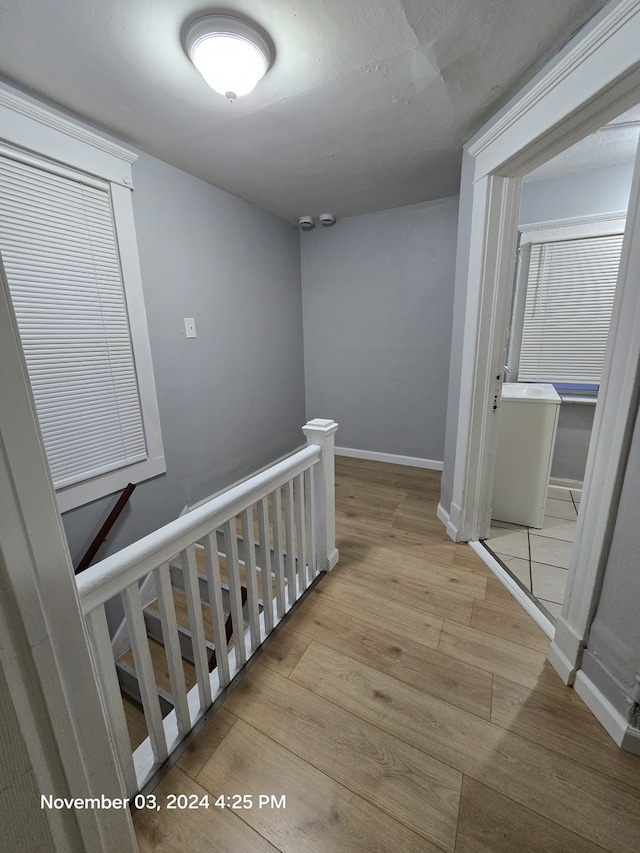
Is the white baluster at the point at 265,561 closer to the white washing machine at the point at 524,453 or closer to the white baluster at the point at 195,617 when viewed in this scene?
the white baluster at the point at 195,617

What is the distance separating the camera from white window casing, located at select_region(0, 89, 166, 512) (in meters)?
1.46

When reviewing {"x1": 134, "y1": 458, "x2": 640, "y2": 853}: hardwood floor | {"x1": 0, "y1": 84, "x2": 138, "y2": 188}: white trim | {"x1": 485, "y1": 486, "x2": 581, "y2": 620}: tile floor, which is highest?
{"x1": 0, "y1": 84, "x2": 138, "y2": 188}: white trim

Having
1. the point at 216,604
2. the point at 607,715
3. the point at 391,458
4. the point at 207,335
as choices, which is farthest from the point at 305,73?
the point at 391,458

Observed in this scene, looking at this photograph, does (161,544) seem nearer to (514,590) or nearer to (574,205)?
(514,590)

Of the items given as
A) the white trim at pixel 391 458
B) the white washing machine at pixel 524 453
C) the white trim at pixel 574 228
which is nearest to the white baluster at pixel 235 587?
the white washing machine at pixel 524 453

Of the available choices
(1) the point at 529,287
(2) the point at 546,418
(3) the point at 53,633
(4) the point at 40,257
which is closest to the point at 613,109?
(2) the point at 546,418

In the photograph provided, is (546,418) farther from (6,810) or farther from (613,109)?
(6,810)

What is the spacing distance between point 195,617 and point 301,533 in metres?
0.66

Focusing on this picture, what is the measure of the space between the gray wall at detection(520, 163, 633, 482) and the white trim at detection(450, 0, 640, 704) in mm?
1032

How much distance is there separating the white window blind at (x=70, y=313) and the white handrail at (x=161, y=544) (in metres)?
1.07

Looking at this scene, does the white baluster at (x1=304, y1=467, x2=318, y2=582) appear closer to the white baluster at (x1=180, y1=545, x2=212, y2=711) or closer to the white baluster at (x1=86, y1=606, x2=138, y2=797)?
the white baluster at (x1=180, y1=545, x2=212, y2=711)

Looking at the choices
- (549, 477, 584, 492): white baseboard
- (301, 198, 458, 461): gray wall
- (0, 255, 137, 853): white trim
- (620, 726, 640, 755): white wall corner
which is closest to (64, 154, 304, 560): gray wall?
(301, 198, 458, 461): gray wall

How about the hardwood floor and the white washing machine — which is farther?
the white washing machine

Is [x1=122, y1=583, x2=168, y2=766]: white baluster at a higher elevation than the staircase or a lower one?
higher
